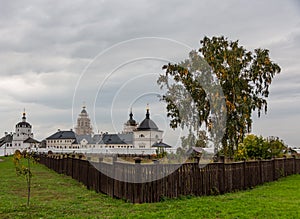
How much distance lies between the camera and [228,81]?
86.5 ft

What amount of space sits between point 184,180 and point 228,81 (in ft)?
55.6

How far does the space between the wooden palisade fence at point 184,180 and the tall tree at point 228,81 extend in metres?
10.5

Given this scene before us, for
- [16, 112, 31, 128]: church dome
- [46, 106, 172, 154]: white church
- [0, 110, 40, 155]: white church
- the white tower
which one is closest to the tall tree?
[46, 106, 172, 154]: white church

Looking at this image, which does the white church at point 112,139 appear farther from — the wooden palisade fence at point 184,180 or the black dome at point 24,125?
the black dome at point 24,125

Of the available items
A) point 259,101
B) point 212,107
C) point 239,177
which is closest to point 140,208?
point 239,177

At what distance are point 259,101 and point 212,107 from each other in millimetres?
4004

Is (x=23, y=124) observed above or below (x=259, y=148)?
above

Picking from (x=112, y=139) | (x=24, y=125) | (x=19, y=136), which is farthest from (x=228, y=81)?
(x=24, y=125)

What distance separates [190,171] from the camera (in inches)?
424

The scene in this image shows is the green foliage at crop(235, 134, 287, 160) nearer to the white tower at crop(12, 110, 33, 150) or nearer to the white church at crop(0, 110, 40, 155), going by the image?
the white church at crop(0, 110, 40, 155)

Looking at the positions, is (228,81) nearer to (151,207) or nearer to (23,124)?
(151,207)

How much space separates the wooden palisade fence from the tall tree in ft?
34.3

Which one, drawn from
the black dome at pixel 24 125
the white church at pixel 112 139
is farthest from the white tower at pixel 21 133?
the white church at pixel 112 139

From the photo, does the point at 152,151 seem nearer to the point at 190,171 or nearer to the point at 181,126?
the point at 181,126
